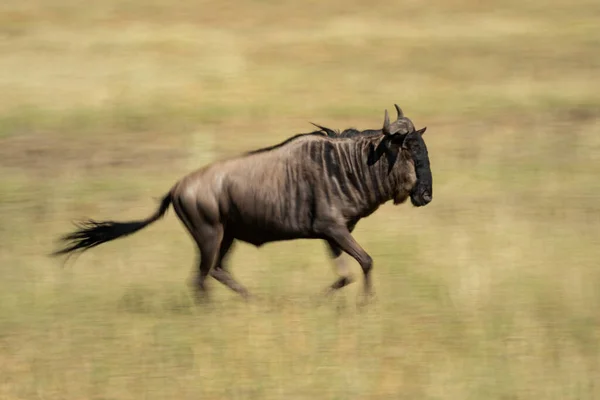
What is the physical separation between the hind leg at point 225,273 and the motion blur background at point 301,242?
0.48ft

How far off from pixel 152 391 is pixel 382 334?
A: 5.42 ft

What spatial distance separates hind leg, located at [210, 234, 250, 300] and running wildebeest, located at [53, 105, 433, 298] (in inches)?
0.6

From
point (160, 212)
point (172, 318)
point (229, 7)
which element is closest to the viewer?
point (172, 318)

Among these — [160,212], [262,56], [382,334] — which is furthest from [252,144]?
[382,334]

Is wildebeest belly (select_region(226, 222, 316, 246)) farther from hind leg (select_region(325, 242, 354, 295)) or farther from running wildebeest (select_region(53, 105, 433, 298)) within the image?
hind leg (select_region(325, 242, 354, 295))

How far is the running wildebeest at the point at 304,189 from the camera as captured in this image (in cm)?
896

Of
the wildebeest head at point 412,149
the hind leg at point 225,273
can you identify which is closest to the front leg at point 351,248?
the wildebeest head at point 412,149

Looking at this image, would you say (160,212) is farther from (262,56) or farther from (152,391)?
(262,56)

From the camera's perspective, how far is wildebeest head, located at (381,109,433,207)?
8898 mm

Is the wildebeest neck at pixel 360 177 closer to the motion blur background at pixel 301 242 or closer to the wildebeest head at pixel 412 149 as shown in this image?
the wildebeest head at pixel 412 149

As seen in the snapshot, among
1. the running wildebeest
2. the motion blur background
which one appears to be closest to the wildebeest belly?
the running wildebeest

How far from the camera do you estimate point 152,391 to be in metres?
7.23

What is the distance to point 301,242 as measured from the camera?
37.8 feet

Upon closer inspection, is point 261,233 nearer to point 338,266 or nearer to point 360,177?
point 338,266
